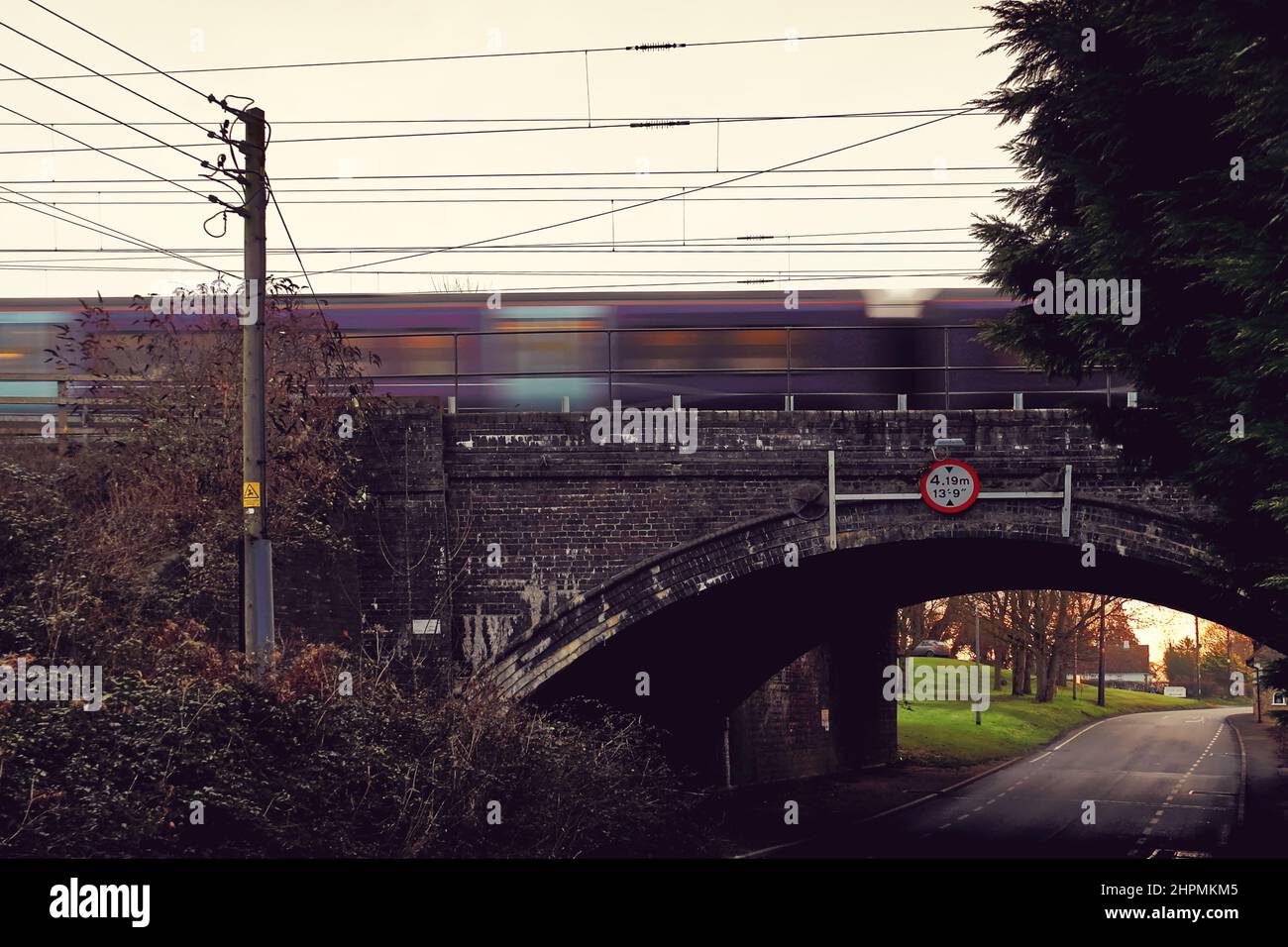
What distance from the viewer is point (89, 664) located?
12.8 metres

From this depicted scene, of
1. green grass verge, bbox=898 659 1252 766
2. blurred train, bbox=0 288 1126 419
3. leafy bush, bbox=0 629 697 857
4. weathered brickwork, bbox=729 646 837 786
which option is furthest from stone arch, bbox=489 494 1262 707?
green grass verge, bbox=898 659 1252 766

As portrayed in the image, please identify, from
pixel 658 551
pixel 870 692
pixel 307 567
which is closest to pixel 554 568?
pixel 658 551

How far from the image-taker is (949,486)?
1823cm

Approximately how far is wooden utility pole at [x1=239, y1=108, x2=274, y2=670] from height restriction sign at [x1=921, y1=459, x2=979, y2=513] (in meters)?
8.95

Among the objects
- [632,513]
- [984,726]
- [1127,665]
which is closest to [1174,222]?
[632,513]

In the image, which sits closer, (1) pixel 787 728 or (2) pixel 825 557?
(2) pixel 825 557

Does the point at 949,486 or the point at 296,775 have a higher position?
the point at 949,486

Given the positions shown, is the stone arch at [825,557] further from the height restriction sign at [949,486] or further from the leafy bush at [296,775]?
the leafy bush at [296,775]

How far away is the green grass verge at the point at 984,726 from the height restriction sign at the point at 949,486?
2303 cm

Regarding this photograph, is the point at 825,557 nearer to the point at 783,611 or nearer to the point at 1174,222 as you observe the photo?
the point at 783,611

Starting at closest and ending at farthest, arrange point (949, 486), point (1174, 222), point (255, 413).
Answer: point (1174, 222), point (255, 413), point (949, 486)

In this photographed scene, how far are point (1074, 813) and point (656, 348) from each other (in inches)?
528

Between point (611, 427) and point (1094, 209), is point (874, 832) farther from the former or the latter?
point (1094, 209)

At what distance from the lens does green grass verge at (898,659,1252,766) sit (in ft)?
136
